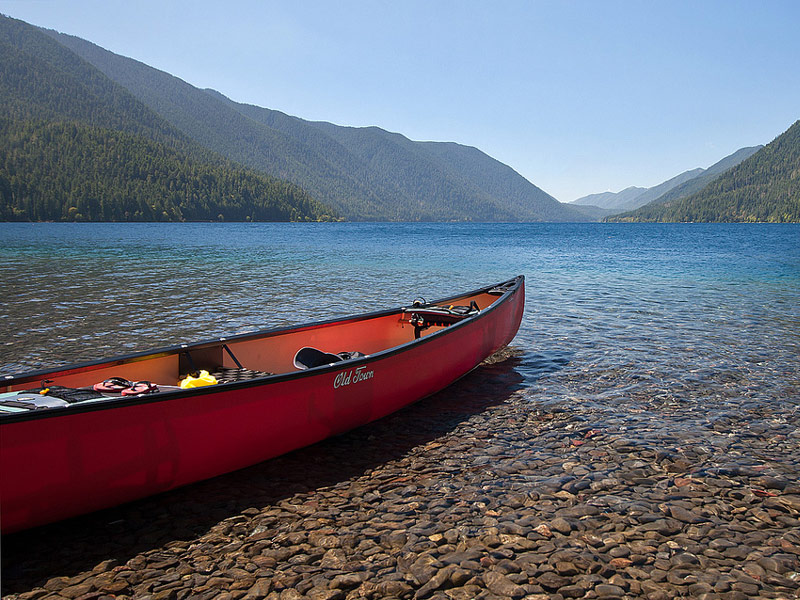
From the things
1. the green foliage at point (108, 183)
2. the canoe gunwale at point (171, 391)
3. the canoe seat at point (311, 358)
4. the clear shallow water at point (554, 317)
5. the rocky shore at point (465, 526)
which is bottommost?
the rocky shore at point (465, 526)

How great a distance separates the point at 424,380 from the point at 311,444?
2.41m

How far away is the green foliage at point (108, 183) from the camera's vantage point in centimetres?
13338

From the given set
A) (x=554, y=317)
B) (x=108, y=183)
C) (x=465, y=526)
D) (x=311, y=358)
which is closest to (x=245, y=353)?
(x=311, y=358)

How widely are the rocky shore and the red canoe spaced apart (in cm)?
41

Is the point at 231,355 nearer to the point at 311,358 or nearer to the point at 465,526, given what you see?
the point at 311,358

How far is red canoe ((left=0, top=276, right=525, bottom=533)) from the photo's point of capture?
486cm

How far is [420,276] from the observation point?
3052 centimetres

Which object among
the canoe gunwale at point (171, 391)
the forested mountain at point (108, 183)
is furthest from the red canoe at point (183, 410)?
the forested mountain at point (108, 183)

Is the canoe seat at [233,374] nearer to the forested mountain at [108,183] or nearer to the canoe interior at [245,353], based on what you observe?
the canoe interior at [245,353]

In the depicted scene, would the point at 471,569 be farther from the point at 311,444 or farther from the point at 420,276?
the point at 420,276

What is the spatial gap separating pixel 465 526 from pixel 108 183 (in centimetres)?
17734

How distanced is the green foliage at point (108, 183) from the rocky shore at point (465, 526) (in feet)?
490

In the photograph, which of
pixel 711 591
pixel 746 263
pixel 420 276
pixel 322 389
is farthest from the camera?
pixel 746 263

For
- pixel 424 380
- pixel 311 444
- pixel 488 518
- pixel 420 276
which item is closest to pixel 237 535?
pixel 311 444
